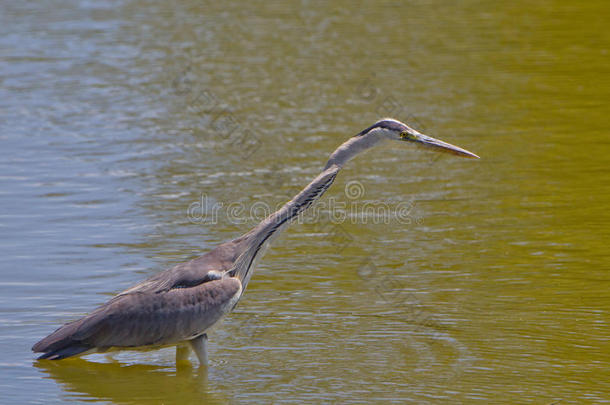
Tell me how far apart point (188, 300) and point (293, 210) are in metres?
1.07

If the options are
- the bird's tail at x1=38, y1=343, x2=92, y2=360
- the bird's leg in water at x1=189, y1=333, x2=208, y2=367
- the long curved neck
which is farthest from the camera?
the long curved neck

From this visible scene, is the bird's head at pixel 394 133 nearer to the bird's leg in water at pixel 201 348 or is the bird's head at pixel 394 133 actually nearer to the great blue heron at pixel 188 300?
the great blue heron at pixel 188 300

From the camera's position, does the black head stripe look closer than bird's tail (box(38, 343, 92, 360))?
No

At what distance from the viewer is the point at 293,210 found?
755 centimetres

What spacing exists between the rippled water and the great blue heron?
0.29m

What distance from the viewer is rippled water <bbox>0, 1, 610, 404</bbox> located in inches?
287

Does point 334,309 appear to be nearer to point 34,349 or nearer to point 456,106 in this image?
point 34,349

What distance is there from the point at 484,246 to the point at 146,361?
3636 millimetres

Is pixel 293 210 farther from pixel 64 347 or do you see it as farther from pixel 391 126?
pixel 64 347

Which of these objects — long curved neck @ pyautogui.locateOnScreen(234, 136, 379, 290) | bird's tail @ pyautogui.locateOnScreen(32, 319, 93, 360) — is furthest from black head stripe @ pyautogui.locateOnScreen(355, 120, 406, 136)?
bird's tail @ pyautogui.locateOnScreen(32, 319, 93, 360)

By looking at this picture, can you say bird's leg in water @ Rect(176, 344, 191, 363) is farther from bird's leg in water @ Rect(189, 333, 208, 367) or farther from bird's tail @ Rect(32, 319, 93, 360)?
bird's tail @ Rect(32, 319, 93, 360)

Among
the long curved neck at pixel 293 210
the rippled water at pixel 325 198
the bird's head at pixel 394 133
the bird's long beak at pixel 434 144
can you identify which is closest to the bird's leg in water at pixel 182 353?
the rippled water at pixel 325 198

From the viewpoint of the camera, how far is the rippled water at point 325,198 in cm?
728

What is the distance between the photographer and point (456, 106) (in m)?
14.3
